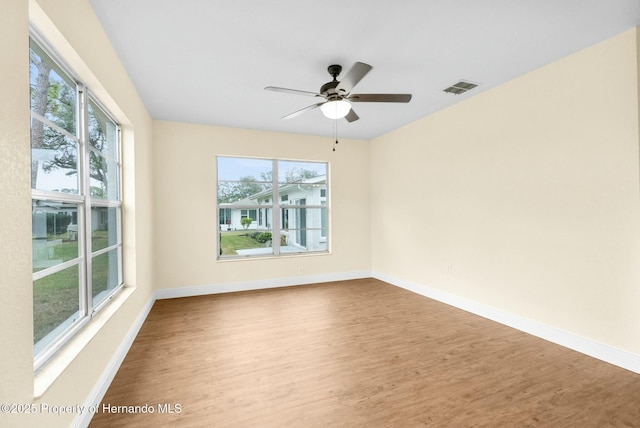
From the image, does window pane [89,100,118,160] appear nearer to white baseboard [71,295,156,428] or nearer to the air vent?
white baseboard [71,295,156,428]

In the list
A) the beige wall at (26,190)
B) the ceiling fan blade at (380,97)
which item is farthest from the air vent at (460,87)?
the beige wall at (26,190)

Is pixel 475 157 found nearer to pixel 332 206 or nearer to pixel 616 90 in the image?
pixel 616 90

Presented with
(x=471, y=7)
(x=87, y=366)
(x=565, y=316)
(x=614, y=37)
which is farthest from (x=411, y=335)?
(x=614, y=37)

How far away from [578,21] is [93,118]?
4.07 m

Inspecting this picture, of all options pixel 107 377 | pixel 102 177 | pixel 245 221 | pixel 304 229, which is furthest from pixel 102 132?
pixel 304 229

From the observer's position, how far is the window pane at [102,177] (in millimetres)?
2365

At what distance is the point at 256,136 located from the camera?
5.18 m

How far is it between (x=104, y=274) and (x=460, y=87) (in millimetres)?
4360

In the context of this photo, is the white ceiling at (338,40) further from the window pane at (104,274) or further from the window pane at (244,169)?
the window pane at (104,274)

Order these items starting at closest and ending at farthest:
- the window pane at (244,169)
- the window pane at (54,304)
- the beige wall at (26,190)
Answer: the beige wall at (26,190) → the window pane at (54,304) → the window pane at (244,169)

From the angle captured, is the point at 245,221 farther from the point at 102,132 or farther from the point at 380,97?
the point at 380,97

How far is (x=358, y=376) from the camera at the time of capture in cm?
239

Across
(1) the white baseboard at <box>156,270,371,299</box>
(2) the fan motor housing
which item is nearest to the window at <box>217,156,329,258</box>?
(1) the white baseboard at <box>156,270,371,299</box>

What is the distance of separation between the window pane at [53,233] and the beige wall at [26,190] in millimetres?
339
